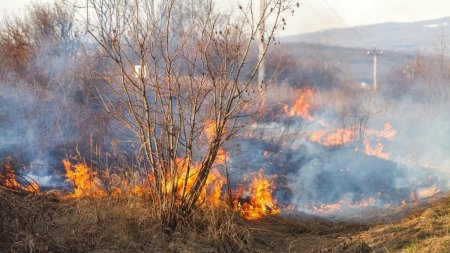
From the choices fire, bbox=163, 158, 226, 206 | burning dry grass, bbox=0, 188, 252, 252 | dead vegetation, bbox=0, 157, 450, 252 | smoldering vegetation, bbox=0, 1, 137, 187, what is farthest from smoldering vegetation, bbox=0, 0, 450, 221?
burning dry grass, bbox=0, 188, 252, 252

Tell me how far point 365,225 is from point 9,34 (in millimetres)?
17940

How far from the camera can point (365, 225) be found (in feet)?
30.8

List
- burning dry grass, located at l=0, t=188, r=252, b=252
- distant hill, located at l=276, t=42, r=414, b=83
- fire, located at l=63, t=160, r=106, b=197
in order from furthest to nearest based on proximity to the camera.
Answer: distant hill, located at l=276, t=42, r=414, b=83, fire, located at l=63, t=160, r=106, b=197, burning dry grass, located at l=0, t=188, r=252, b=252

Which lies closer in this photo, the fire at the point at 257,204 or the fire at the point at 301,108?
the fire at the point at 257,204

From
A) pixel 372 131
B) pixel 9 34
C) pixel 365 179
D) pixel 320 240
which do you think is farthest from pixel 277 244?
pixel 9 34

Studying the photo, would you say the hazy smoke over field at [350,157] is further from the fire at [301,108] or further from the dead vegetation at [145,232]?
the dead vegetation at [145,232]

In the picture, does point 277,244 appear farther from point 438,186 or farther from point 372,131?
point 372,131

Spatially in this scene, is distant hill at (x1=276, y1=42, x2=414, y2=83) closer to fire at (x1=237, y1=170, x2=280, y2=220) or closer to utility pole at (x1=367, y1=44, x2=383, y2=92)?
utility pole at (x1=367, y1=44, x2=383, y2=92)

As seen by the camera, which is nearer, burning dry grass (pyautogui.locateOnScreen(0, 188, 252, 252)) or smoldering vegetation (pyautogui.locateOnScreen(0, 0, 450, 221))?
burning dry grass (pyautogui.locateOnScreen(0, 188, 252, 252))

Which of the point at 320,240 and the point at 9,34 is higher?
the point at 9,34

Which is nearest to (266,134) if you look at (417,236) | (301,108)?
(301,108)

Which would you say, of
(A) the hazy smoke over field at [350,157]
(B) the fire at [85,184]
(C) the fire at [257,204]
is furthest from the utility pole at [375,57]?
(B) the fire at [85,184]

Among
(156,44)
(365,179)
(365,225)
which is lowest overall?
(365,179)

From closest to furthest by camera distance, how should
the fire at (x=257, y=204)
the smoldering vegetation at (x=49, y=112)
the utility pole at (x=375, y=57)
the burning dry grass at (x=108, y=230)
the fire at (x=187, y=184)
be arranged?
1. the burning dry grass at (x=108, y=230)
2. the fire at (x=187, y=184)
3. the fire at (x=257, y=204)
4. the smoldering vegetation at (x=49, y=112)
5. the utility pole at (x=375, y=57)
